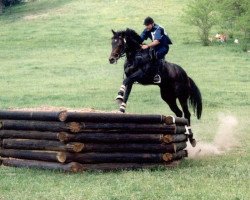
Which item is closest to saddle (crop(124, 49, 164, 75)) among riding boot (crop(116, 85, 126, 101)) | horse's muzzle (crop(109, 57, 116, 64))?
riding boot (crop(116, 85, 126, 101))

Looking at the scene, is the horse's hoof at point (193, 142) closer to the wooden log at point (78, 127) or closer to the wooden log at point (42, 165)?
the wooden log at point (78, 127)

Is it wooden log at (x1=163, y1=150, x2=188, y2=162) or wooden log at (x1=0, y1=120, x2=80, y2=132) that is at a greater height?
wooden log at (x1=0, y1=120, x2=80, y2=132)

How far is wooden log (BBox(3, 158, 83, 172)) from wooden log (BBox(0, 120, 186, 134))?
710 millimetres

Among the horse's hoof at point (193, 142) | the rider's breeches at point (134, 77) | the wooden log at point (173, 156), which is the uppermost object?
the rider's breeches at point (134, 77)

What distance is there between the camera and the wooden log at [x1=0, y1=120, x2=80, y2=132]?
13141 mm

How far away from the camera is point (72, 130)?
13.1 metres

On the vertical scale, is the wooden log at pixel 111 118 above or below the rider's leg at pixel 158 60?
above

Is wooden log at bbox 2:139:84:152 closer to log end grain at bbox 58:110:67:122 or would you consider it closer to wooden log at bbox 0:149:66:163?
wooden log at bbox 0:149:66:163

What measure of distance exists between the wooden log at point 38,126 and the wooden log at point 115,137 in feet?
0.48

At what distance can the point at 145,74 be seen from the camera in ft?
52.8

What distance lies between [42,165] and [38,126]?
2.75ft

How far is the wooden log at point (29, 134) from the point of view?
1345 centimetres

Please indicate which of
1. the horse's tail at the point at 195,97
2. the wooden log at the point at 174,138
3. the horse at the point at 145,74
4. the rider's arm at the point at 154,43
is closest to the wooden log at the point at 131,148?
the wooden log at the point at 174,138

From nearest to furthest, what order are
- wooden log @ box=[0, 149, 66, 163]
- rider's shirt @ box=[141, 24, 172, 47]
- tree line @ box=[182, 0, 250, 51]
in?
wooden log @ box=[0, 149, 66, 163]
rider's shirt @ box=[141, 24, 172, 47]
tree line @ box=[182, 0, 250, 51]
